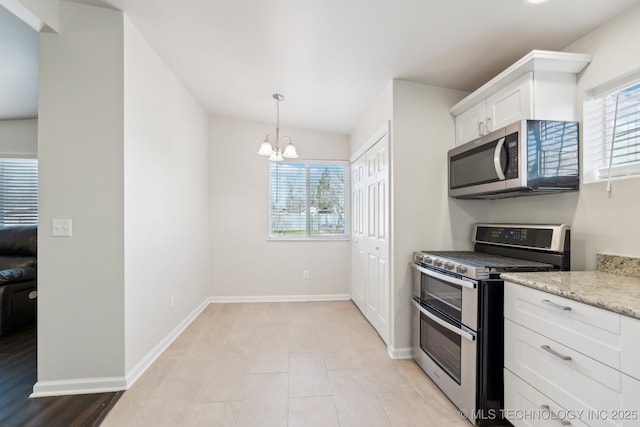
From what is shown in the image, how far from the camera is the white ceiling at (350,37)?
1685 mm

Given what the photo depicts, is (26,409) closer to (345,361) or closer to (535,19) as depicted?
(345,361)

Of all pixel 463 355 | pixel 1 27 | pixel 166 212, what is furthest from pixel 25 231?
pixel 463 355

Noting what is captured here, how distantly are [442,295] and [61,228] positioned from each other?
9.16 ft

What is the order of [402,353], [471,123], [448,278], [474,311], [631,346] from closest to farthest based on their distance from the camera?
1. [631,346]
2. [474,311]
3. [448,278]
4. [471,123]
5. [402,353]

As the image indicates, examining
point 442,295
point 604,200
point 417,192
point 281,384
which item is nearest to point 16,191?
point 281,384

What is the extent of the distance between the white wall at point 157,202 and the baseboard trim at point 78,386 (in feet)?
0.35

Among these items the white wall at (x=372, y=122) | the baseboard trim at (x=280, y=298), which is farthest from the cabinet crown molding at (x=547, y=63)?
the baseboard trim at (x=280, y=298)

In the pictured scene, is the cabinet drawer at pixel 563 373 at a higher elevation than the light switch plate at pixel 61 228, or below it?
below

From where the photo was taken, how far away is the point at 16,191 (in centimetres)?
381

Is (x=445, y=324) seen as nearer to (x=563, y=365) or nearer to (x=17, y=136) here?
(x=563, y=365)

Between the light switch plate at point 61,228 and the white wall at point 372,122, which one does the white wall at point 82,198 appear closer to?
the light switch plate at point 61,228

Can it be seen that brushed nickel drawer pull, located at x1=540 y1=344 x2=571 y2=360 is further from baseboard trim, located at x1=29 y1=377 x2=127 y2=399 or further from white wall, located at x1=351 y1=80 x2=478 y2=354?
baseboard trim, located at x1=29 y1=377 x2=127 y2=399

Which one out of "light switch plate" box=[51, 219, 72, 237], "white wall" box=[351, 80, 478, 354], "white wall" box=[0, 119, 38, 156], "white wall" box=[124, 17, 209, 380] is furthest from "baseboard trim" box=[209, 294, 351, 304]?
"white wall" box=[0, 119, 38, 156]

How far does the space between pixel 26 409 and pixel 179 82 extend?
9.94 ft
